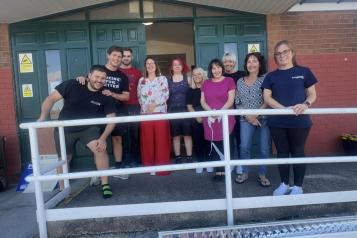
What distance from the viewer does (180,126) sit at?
5.16 m

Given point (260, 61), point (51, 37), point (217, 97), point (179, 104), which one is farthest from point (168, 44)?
point (260, 61)

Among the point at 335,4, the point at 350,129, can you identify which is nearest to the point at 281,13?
the point at 335,4

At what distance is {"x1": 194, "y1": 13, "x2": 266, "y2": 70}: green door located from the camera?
6.34 m

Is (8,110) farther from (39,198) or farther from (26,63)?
(39,198)

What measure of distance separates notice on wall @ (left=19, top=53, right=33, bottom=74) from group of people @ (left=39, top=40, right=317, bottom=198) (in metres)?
1.86

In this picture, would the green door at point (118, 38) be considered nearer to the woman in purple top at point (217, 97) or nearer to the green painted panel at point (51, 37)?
the green painted panel at point (51, 37)

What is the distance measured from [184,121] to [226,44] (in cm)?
199

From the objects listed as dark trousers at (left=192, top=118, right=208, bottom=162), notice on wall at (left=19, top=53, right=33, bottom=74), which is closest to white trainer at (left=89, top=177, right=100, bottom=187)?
dark trousers at (left=192, top=118, right=208, bottom=162)

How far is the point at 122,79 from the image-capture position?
16.1 ft

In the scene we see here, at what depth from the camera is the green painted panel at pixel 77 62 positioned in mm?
6262

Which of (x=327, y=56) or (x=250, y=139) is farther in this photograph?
(x=327, y=56)

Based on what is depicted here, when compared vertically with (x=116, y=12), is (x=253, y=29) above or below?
below

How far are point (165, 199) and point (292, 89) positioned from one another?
174 cm

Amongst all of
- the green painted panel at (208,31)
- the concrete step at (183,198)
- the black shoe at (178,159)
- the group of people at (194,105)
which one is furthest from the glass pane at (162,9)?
the concrete step at (183,198)
